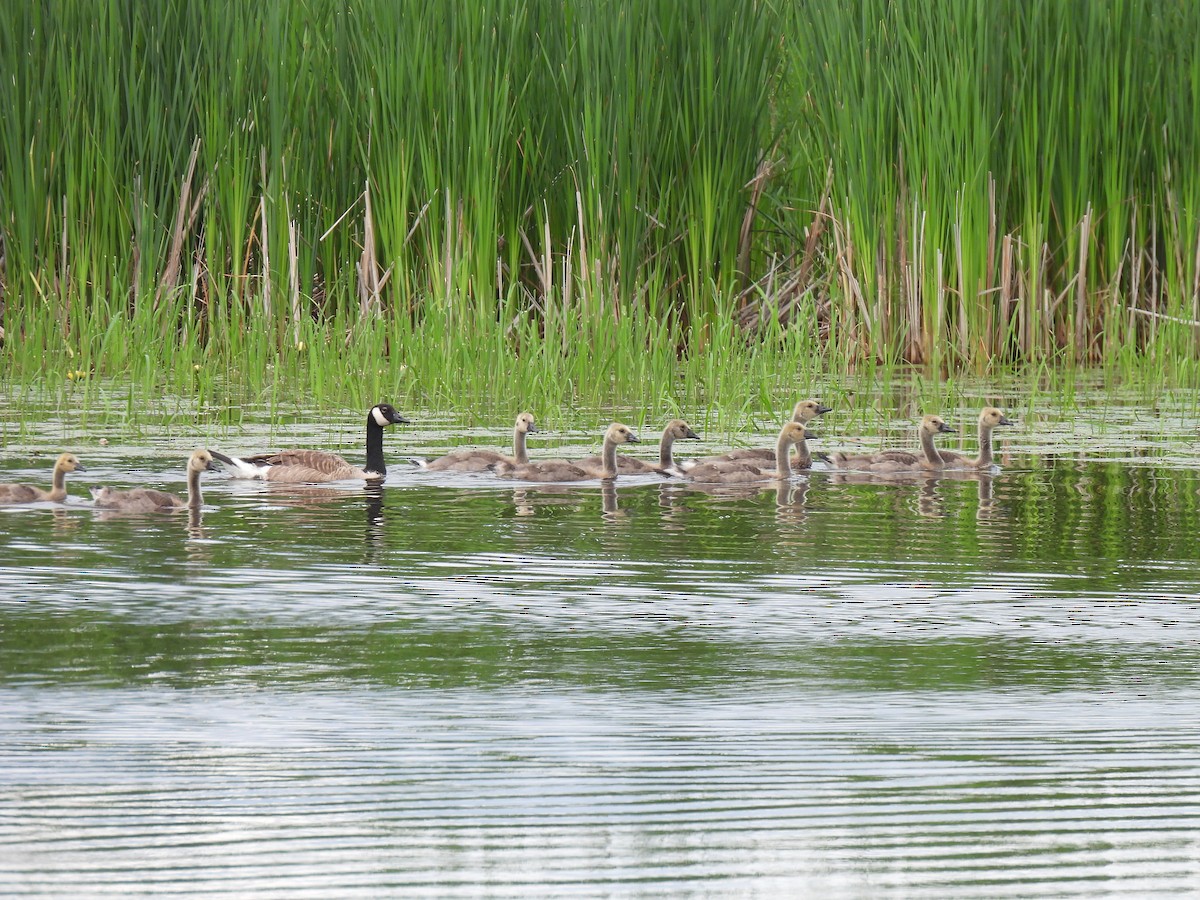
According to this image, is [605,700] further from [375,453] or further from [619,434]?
[619,434]

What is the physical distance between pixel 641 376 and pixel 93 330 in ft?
11.0

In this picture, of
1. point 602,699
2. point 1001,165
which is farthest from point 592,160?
point 602,699

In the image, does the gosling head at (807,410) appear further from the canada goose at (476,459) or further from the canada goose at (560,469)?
the canada goose at (476,459)

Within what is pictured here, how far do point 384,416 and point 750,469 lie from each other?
1.83m

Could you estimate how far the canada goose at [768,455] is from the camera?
394 inches

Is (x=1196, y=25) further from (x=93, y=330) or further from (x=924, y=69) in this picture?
(x=93, y=330)

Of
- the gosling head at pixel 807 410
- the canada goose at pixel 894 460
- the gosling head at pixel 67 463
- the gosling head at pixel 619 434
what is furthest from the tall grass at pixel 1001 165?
the gosling head at pixel 67 463

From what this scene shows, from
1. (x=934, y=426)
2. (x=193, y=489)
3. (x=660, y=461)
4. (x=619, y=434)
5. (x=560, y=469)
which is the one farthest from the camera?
(x=934, y=426)

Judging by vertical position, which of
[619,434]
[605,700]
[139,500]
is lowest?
[605,700]

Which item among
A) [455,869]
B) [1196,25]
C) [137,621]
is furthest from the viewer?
[1196,25]

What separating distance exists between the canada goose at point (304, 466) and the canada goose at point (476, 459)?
9.4 inches

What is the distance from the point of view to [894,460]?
9.99 m

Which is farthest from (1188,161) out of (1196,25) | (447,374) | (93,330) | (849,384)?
(93,330)

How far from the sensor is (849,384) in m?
13.2
